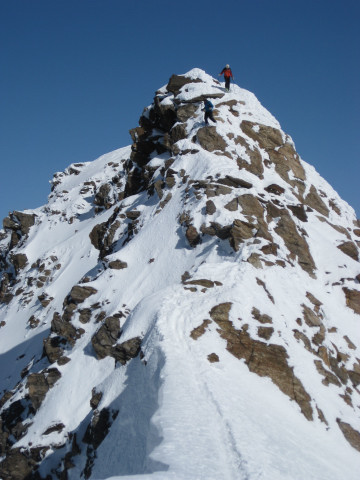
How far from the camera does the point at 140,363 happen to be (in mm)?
15984

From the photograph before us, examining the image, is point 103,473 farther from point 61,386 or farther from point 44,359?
point 44,359

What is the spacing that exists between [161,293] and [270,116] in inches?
1089

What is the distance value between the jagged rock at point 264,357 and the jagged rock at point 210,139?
1713 cm

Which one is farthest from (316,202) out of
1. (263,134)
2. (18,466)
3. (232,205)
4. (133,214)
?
(18,466)

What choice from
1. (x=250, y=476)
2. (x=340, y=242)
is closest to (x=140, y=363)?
(x=250, y=476)

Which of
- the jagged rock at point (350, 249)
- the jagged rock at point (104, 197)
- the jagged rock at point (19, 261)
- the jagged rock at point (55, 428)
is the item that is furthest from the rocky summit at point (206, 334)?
the jagged rock at point (19, 261)

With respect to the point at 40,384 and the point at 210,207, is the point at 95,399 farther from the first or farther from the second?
the point at 210,207

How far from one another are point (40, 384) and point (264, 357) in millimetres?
12360

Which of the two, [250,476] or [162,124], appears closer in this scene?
[250,476]

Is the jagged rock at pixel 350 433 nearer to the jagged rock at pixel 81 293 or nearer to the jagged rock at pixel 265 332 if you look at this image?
the jagged rock at pixel 265 332

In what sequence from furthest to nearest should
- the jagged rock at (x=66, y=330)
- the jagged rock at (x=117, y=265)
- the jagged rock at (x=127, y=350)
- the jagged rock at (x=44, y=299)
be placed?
the jagged rock at (x=44, y=299) < the jagged rock at (x=117, y=265) < the jagged rock at (x=66, y=330) < the jagged rock at (x=127, y=350)

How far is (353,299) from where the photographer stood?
22.6 meters

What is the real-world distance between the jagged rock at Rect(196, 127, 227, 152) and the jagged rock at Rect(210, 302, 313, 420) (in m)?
17.1

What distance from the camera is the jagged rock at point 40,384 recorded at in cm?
2020
